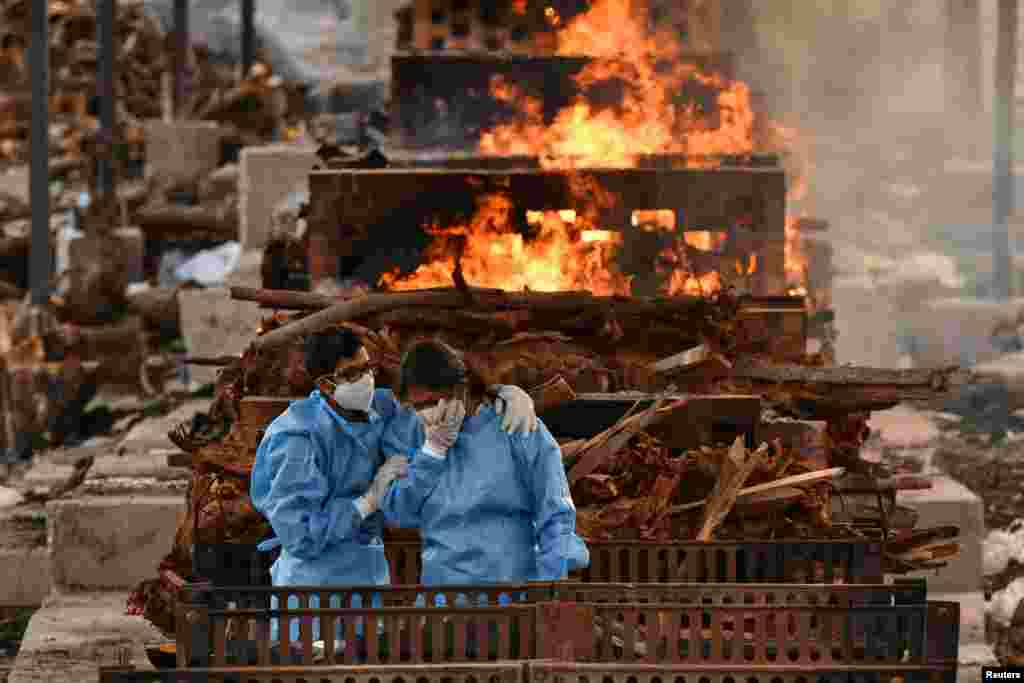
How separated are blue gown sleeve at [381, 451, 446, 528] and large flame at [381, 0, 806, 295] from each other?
4613 mm

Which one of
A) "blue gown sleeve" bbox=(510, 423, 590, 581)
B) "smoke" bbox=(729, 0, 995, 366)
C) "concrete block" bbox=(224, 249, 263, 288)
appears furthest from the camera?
"smoke" bbox=(729, 0, 995, 366)

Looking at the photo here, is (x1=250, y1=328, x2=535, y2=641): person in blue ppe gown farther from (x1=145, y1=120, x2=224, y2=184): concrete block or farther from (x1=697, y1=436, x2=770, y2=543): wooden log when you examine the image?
(x1=145, y1=120, x2=224, y2=184): concrete block

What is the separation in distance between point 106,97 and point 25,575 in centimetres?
1706

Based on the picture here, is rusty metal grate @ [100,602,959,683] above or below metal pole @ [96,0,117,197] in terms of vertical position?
below

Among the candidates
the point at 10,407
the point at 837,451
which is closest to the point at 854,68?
the point at 10,407

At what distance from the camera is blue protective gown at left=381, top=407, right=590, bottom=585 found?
777 centimetres

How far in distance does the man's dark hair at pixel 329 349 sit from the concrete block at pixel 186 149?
78.1 ft

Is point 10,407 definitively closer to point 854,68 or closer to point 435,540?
point 435,540

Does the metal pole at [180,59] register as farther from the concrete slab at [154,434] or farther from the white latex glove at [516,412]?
the white latex glove at [516,412]

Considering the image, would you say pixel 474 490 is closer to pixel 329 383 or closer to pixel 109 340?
pixel 329 383

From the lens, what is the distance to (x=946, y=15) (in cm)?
4222

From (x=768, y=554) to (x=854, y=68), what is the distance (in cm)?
3273

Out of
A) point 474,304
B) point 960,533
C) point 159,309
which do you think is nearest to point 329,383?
point 474,304

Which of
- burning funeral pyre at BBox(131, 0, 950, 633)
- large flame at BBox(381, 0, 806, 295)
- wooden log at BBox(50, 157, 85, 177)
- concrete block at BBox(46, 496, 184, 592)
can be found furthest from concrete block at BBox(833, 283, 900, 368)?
wooden log at BBox(50, 157, 85, 177)
